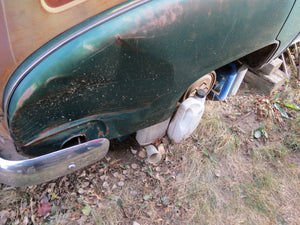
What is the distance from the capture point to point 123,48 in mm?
1231

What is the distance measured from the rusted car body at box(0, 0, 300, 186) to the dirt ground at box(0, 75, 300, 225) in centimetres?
66

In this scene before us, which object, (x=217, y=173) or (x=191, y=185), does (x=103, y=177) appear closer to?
(x=191, y=185)

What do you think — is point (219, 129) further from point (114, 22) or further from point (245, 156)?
point (114, 22)

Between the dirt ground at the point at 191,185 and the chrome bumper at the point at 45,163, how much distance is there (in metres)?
0.66

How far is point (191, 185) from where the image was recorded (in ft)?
6.65

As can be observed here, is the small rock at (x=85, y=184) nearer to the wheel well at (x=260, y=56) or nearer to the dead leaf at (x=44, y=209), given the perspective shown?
the dead leaf at (x=44, y=209)

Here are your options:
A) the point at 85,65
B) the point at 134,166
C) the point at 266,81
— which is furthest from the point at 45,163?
the point at 266,81

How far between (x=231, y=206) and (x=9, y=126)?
1.78m

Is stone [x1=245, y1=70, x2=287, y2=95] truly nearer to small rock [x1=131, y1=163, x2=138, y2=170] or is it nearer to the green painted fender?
the green painted fender

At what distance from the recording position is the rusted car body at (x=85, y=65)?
3.79 ft

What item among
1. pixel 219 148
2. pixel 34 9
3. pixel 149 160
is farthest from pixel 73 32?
pixel 219 148

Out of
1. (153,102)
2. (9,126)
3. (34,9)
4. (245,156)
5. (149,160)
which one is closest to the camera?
(34,9)

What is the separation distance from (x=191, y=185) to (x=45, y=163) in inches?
51.3

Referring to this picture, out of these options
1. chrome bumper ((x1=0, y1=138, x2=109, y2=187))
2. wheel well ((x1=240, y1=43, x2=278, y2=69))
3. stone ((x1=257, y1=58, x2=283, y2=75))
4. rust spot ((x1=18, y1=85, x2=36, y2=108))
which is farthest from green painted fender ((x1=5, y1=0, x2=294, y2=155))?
stone ((x1=257, y1=58, x2=283, y2=75))
